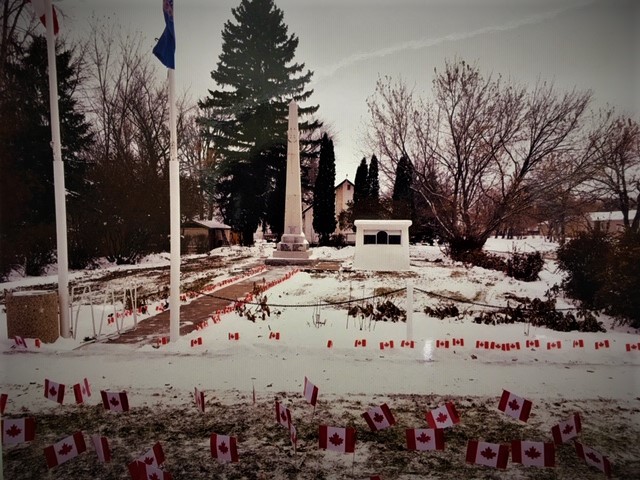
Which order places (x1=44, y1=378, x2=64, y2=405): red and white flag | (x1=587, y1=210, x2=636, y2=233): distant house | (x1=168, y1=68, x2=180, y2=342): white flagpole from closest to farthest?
(x1=44, y1=378, x2=64, y2=405): red and white flag < (x1=168, y1=68, x2=180, y2=342): white flagpole < (x1=587, y1=210, x2=636, y2=233): distant house

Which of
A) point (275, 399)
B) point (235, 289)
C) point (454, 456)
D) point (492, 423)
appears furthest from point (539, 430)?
point (235, 289)

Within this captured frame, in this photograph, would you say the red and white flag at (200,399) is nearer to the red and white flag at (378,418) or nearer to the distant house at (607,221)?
the red and white flag at (378,418)

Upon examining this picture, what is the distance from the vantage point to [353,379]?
2.91 m

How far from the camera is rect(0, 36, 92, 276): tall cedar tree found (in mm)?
3533

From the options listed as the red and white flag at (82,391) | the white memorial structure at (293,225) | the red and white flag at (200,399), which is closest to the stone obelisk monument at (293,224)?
the white memorial structure at (293,225)

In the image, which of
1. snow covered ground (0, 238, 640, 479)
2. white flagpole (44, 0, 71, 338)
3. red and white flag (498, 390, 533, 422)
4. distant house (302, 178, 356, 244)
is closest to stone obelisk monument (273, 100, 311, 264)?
distant house (302, 178, 356, 244)

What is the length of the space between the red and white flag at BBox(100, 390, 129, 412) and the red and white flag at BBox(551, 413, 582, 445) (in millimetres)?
3183

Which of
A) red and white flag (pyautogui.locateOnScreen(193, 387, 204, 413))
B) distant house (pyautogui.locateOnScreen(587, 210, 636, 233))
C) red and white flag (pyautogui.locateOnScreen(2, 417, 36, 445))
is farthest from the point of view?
distant house (pyautogui.locateOnScreen(587, 210, 636, 233))

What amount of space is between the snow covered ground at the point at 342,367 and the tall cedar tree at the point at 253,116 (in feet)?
10.8

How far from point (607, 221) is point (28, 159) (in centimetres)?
710

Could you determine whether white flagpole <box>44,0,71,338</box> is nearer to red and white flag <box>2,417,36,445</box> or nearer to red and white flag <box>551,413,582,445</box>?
red and white flag <box>2,417,36,445</box>

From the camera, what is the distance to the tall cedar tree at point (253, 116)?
373 centimetres

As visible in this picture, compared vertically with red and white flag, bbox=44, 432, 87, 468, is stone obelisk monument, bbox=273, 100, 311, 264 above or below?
above

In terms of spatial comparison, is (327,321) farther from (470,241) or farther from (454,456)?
(470,241)
